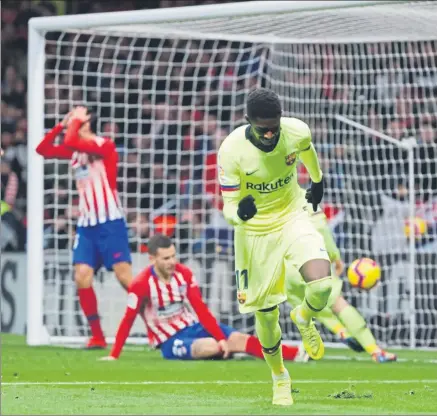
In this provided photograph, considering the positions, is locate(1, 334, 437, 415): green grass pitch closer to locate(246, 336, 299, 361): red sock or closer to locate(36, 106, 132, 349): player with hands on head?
locate(246, 336, 299, 361): red sock

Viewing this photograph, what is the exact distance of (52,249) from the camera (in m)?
14.6

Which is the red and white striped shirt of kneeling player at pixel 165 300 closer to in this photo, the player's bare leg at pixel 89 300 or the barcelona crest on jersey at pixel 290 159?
the player's bare leg at pixel 89 300

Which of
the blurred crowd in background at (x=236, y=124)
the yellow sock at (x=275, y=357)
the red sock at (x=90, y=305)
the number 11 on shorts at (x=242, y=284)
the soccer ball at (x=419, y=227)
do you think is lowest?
the yellow sock at (x=275, y=357)

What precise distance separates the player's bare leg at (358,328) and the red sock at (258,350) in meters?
0.49

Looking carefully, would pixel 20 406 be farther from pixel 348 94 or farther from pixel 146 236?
pixel 348 94

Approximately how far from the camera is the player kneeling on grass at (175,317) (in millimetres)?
10891

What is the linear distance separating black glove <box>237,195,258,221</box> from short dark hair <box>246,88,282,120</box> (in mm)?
448

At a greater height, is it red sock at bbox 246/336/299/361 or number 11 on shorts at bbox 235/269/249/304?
number 11 on shorts at bbox 235/269/249/304

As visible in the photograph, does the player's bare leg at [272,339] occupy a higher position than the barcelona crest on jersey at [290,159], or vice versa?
the barcelona crest on jersey at [290,159]

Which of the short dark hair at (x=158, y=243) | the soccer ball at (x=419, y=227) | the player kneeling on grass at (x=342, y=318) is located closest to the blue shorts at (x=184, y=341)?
the short dark hair at (x=158, y=243)

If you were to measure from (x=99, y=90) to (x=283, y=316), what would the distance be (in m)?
3.07

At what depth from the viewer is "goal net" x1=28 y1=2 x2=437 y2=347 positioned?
1294cm

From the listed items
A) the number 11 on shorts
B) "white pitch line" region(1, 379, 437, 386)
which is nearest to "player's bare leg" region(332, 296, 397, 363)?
"white pitch line" region(1, 379, 437, 386)

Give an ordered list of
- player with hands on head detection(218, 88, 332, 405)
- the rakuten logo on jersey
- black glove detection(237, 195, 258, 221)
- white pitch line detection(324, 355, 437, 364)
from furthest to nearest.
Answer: white pitch line detection(324, 355, 437, 364), the rakuten logo on jersey, player with hands on head detection(218, 88, 332, 405), black glove detection(237, 195, 258, 221)
